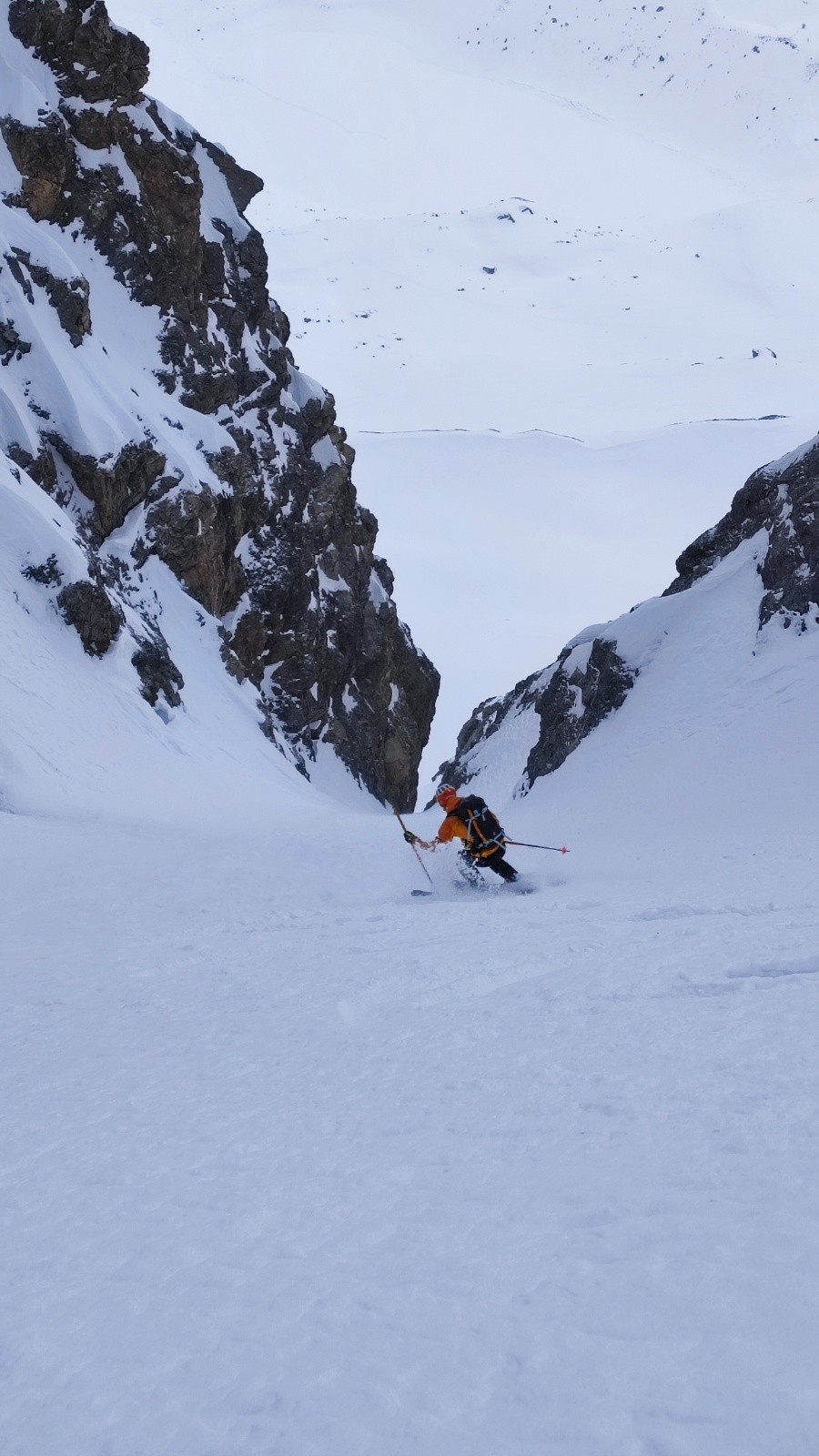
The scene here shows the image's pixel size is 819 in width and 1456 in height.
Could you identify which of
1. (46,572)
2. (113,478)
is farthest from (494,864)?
(113,478)

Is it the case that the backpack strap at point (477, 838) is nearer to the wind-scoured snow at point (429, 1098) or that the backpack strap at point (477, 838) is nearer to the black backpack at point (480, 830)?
the black backpack at point (480, 830)

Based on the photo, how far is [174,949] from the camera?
8.98 m

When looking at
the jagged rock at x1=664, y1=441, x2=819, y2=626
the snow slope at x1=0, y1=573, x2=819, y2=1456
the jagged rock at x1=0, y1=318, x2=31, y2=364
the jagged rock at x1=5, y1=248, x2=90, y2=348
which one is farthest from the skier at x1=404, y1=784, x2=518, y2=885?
the jagged rock at x1=5, y1=248, x2=90, y2=348

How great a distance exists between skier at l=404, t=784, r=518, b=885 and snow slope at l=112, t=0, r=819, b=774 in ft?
138

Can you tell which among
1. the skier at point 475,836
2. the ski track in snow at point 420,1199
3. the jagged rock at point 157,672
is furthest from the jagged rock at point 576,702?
the ski track in snow at point 420,1199

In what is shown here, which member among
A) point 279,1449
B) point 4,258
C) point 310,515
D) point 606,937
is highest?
point 4,258

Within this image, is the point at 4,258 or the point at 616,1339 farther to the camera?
the point at 4,258

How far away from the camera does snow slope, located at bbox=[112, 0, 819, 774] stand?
2965 inches

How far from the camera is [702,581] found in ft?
64.7

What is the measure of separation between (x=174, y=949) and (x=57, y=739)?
9.80 metres

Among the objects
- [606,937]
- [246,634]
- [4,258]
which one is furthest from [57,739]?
[246,634]

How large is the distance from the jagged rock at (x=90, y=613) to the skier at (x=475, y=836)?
480 inches

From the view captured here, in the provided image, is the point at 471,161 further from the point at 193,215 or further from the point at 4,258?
the point at 4,258

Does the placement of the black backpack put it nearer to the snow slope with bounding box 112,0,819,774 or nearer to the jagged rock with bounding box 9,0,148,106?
the jagged rock with bounding box 9,0,148,106
